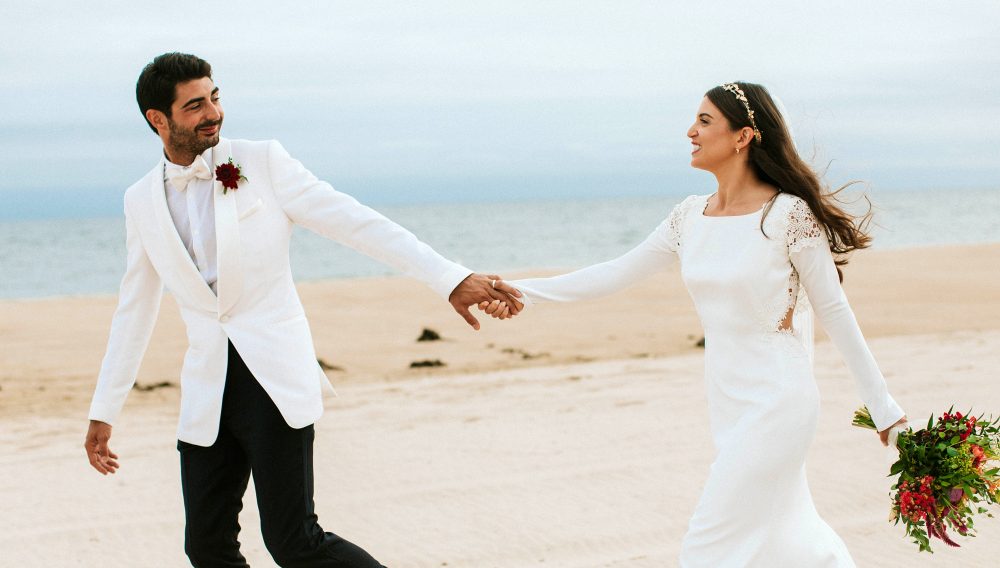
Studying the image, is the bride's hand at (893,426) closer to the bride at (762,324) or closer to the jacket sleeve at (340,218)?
the bride at (762,324)

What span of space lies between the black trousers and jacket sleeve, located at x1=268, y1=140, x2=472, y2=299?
0.55m

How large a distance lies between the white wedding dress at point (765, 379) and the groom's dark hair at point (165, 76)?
1.83 metres

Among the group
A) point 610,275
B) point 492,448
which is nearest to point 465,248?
point 492,448

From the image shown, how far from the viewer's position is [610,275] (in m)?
4.35

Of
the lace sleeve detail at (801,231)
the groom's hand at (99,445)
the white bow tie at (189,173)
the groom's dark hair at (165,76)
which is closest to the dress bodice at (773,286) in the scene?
the lace sleeve detail at (801,231)

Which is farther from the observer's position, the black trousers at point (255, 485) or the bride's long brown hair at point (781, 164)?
the bride's long brown hair at point (781, 164)

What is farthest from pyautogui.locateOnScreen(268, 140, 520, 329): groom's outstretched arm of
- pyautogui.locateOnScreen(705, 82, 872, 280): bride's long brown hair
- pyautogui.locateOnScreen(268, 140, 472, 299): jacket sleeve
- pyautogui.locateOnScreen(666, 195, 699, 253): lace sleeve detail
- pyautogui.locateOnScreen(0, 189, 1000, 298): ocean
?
pyautogui.locateOnScreen(0, 189, 1000, 298): ocean

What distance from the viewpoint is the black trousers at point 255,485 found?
3.47m

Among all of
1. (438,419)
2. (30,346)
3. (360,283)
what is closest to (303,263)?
(360,283)

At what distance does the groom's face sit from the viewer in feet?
11.7

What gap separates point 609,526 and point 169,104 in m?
3.39

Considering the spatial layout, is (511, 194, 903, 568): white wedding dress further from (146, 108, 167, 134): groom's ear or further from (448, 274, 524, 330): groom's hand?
(146, 108, 167, 134): groom's ear

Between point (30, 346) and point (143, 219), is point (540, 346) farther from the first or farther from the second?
point (143, 219)

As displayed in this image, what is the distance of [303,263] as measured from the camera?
3916 cm
